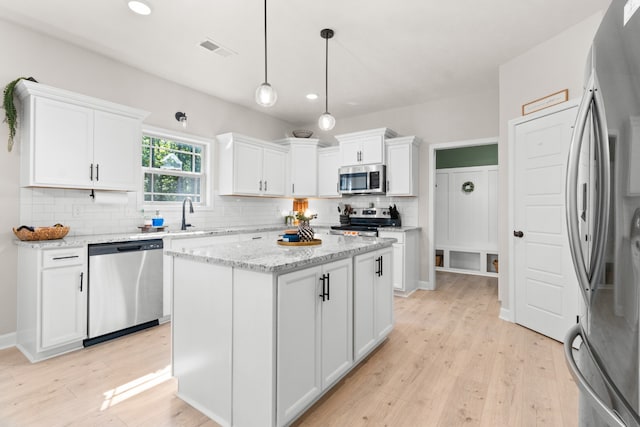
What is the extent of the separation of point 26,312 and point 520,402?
12.7 ft

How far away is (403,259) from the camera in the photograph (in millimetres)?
4426

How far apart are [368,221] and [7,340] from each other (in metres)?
4.48

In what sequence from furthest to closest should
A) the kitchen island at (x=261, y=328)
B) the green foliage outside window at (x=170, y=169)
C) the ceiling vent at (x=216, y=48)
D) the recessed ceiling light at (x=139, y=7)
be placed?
the green foliage outside window at (x=170, y=169) → the ceiling vent at (x=216, y=48) → the recessed ceiling light at (x=139, y=7) → the kitchen island at (x=261, y=328)

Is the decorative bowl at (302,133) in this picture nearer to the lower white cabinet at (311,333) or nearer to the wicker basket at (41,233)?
the wicker basket at (41,233)

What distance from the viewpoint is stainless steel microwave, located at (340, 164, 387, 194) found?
4.82m

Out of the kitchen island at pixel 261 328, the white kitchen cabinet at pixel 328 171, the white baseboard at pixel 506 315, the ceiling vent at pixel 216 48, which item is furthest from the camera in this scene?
the white kitchen cabinet at pixel 328 171

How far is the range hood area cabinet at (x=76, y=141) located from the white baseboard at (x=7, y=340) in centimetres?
135

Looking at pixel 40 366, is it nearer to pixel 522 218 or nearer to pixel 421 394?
pixel 421 394

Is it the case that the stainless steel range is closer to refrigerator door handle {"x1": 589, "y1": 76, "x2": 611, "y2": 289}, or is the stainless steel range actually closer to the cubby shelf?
the cubby shelf

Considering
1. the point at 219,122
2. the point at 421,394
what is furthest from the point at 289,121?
the point at 421,394

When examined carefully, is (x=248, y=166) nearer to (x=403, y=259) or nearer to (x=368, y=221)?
(x=368, y=221)

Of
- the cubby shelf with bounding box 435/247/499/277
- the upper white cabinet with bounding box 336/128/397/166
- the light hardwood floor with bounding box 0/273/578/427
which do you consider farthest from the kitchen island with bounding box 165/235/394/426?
the cubby shelf with bounding box 435/247/499/277

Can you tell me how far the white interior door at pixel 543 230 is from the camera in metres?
2.89

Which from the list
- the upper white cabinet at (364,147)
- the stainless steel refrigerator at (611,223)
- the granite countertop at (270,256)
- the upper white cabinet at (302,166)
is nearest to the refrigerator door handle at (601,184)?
the stainless steel refrigerator at (611,223)
